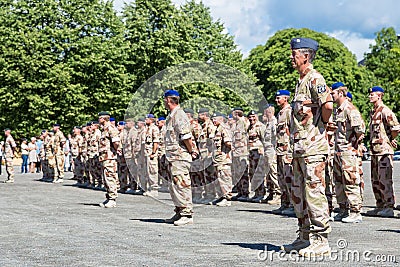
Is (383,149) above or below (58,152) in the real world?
below

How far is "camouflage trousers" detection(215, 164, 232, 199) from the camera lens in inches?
646

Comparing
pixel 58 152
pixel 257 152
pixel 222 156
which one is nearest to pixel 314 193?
pixel 222 156

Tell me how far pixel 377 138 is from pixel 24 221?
21.8ft

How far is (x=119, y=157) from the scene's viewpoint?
21.9 m

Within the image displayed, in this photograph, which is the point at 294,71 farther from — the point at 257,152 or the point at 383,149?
the point at 383,149

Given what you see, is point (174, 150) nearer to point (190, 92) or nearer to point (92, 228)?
point (92, 228)

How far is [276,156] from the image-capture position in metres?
14.5

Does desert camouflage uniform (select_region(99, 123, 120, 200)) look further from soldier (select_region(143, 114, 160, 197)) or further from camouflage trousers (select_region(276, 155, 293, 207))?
soldier (select_region(143, 114, 160, 197))

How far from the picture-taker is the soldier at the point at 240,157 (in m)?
17.6

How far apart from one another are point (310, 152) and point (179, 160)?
4.18 m

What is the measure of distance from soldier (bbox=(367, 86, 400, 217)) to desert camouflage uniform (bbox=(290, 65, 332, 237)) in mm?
4728

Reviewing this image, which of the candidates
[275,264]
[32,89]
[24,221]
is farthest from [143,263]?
[32,89]

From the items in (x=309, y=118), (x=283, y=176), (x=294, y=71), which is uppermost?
(x=294, y=71)

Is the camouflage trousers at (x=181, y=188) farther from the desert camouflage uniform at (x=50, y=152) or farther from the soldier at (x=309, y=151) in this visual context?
the desert camouflage uniform at (x=50, y=152)
